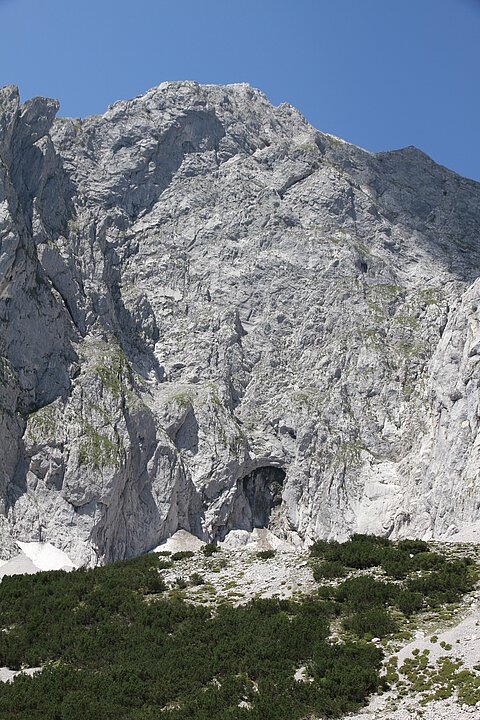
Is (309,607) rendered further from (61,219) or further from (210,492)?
(61,219)

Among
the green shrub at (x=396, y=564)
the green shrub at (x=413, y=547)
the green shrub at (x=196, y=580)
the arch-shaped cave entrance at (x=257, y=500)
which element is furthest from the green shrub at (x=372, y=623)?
the arch-shaped cave entrance at (x=257, y=500)

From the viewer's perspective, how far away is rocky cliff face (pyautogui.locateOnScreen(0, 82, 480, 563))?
10694 centimetres

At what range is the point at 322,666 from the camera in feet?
86.9

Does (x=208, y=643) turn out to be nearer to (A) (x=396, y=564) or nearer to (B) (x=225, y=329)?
(A) (x=396, y=564)

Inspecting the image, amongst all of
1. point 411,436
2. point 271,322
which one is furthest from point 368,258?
point 411,436

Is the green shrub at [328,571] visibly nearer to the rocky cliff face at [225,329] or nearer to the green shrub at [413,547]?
the green shrub at [413,547]

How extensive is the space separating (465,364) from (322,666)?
83.5 metres

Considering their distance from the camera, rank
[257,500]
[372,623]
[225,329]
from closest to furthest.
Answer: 1. [372,623]
2. [257,500]
3. [225,329]

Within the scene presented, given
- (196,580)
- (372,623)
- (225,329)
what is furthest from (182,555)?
(225,329)

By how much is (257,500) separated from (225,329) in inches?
1267

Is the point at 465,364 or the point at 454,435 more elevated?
the point at 465,364

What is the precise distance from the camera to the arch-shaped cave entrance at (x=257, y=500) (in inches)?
4717

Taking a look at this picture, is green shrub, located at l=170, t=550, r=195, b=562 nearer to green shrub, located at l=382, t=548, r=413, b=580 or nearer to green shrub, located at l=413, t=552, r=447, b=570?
green shrub, located at l=382, t=548, r=413, b=580

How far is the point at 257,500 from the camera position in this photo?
126 metres
